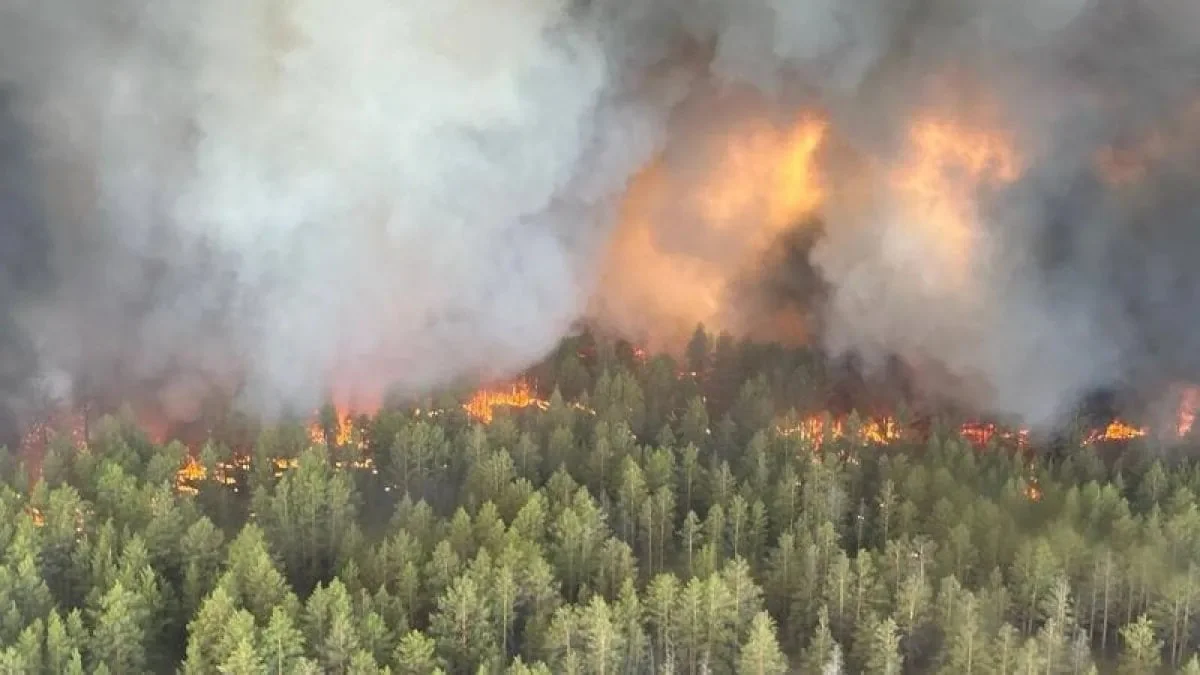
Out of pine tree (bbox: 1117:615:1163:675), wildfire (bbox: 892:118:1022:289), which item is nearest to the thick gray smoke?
wildfire (bbox: 892:118:1022:289)

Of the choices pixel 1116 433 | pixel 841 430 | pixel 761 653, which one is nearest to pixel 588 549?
pixel 761 653

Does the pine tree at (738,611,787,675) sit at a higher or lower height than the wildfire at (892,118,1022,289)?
lower

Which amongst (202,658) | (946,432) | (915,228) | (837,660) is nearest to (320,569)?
(202,658)

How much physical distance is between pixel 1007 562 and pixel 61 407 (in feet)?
66.6

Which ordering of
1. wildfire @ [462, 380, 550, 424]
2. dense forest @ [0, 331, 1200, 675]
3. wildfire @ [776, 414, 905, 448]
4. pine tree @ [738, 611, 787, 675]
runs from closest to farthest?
pine tree @ [738, 611, 787, 675] < dense forest @ [0, 331, 1200, 675] < wildfire @ [776, 414, 905, 448] < wildfire @ [462, 380, 550, 424]

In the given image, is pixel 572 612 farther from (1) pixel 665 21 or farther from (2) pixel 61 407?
(1) pixel 665 21

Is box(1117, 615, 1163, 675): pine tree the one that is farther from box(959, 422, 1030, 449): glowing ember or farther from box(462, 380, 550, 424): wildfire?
box(462, 380, 550, 424): wildfire

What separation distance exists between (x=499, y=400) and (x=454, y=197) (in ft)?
14.5

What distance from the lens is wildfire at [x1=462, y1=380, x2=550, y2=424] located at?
2817cm

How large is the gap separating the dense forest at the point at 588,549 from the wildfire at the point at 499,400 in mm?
851

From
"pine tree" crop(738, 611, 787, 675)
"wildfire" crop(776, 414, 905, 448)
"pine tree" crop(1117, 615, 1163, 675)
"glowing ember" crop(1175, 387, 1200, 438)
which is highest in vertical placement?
"glowing ember" crop(1175, 387, 1200, 438)

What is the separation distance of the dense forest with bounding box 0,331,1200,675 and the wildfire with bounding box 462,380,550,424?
85 cm

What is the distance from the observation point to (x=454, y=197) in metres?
29.3

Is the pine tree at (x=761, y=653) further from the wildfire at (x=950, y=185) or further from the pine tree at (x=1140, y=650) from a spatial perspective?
the wildfire at (x=950, y=185)
